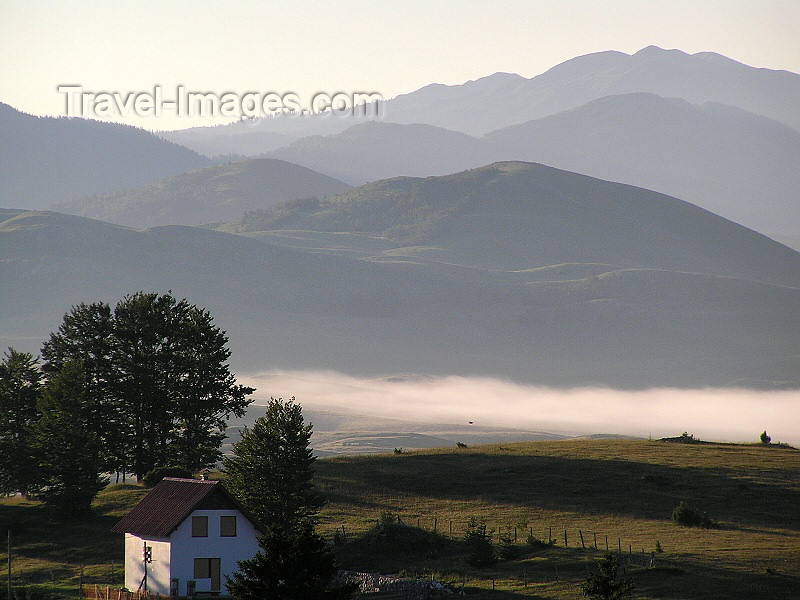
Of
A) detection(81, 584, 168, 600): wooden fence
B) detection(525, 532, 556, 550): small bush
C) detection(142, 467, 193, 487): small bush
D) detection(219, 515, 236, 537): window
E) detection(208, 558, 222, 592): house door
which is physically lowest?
detection(81, 584, 168, 600): wooden fence

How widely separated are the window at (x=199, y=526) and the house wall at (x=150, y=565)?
1.80 m

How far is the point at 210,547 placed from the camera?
72.2 metres

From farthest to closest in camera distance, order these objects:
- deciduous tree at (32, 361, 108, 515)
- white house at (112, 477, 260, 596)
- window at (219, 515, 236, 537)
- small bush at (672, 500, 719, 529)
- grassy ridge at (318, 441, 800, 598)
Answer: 1. deciduous tree at (32, 361, 108, 515)
2. small bush at (672, 500, 719, 529)
3. window at (219, 515, 236, 537)
4. white house at (112, 477, 260, 596)
5. grassy ridge at (318, 441, 800, 598)

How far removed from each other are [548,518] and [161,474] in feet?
118

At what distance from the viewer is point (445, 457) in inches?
4599

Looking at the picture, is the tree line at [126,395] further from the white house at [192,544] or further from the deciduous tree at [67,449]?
the white house at [192,544]

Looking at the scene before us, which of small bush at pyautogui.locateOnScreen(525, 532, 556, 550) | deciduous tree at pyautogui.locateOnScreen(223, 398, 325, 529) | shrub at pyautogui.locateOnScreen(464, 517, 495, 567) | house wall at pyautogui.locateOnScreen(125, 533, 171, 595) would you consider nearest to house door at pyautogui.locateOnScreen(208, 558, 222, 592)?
house wall at pyautogui.locateOnScreen(125, 533, 171, 595)

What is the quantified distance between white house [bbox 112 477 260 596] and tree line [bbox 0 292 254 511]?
28.8 m

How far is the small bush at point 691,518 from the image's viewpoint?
80500 mm

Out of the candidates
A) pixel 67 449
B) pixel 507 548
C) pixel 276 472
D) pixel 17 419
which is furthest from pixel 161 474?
pixel 507 548

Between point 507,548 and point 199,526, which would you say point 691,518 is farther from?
point 199,526

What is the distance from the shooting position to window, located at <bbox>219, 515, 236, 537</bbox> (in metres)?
72.6

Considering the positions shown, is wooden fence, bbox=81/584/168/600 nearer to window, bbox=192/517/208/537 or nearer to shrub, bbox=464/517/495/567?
window, bbox=192/517/208/537

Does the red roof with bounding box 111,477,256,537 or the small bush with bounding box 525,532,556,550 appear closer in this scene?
the red roof with bounding box 111,477,256,537
